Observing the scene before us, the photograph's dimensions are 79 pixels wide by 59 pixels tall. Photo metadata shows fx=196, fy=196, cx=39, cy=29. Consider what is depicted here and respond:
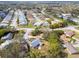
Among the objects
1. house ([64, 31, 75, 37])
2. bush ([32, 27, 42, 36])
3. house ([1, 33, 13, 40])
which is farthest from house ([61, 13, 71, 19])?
house ([1, 33, 13, 40])

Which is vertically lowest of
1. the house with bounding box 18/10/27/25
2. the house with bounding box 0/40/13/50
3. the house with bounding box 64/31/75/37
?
the house with bounding box 0/40/13/50

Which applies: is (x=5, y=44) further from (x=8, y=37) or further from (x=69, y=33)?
(x=69, y=33)

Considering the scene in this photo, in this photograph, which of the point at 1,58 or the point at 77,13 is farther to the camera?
the point at 77,13

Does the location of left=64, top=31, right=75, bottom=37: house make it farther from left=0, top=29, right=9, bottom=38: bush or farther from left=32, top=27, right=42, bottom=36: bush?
left=0, top=29, right=9, bottom=38: bush

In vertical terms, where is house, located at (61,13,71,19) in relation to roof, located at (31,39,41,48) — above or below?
above

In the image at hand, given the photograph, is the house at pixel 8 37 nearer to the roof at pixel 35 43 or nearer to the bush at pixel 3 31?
the bush at pixel 3 31

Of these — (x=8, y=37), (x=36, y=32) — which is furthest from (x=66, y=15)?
(x=8, y=37)

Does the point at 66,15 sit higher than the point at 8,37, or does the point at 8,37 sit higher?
the point at 66,15

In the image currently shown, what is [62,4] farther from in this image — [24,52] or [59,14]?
[24,52]

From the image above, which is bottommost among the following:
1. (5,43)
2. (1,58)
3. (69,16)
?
(1,58)

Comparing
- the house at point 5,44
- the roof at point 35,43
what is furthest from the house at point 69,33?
the house at point 5,44

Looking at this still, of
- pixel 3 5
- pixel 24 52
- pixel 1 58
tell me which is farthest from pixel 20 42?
pixel 3 5
